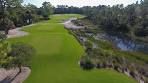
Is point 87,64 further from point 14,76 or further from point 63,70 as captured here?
point 14,76

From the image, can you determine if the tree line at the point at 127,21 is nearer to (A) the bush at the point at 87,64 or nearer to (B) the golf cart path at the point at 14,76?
(A) the bush at the point at 87,64

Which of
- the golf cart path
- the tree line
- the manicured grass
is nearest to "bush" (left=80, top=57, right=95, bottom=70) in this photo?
the manicured grass

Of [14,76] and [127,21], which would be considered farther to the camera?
[127,21]

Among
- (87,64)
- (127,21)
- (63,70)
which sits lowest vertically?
(127,21)

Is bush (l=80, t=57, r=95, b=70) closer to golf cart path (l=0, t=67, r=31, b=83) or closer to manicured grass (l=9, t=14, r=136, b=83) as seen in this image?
manicured grass (l=9, t=14, r=136, b=83)

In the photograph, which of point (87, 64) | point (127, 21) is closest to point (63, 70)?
point (87, 64)

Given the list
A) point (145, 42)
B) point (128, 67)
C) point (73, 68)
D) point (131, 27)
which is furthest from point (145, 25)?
point (73, 68)

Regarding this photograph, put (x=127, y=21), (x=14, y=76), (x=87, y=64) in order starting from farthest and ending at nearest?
(x=127, y=21)
(x=87, y=64)
(x=14, y=76)

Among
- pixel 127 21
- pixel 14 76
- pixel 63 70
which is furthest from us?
pixel 127 21

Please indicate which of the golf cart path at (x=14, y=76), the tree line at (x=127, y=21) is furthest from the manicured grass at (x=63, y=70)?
the tree line at (x=127, y=21)

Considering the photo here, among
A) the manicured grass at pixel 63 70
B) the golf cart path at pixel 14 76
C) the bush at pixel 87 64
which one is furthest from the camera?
the bush at pixel 87 64

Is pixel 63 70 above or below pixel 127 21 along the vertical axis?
above

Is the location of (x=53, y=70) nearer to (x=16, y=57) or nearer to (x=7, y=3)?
(x=16, y=57)
